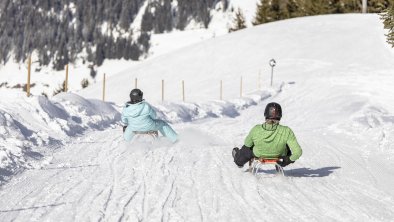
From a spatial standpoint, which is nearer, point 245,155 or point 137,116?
point 245,155

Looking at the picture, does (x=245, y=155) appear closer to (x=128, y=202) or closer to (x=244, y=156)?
(x=244, y=156)

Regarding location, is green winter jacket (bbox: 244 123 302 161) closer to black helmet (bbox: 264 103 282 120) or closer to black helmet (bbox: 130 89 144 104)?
black helmet (bbox: 264 103 282 120)

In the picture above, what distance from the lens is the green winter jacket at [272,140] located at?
776 cm

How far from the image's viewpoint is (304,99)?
2817 centimetres

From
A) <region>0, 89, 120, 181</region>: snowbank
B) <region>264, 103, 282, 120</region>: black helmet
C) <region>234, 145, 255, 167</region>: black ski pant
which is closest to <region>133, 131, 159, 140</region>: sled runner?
<region>0, 89, 120, 181</region>: snowbank

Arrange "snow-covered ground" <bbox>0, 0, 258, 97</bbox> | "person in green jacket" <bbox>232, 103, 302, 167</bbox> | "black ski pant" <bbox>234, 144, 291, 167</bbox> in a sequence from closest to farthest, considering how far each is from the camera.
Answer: "person in green jacket" <bbox>232, 103, 302, 167</bbox>
"black ski pant" <bbox>234, 144, 291, 167</bbox>
"snow-covered ground" <bbox>0, 0, 258, 97</bbox>

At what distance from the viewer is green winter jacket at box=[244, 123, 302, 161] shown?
776 centimetres

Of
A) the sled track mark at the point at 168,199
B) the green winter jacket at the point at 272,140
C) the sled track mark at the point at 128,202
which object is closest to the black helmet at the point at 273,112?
the green winter jacket at the point at 272,140

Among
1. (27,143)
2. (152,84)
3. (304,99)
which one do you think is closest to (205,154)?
(27,143)

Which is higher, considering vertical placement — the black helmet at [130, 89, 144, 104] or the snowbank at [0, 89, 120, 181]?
the black helmet at [130, 89, 144, 104]

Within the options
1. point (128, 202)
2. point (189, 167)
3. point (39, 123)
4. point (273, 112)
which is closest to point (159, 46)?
point (39, 123)

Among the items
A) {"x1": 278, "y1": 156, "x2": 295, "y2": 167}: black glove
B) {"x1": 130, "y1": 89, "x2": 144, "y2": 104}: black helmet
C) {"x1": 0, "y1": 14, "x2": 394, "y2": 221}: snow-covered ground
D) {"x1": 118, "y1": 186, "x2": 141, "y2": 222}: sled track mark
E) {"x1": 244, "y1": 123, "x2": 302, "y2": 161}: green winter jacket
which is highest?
{"x1": 130, "y1": 89, "x2": 144, "y2": 104}: black helmet

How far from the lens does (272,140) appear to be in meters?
7.79

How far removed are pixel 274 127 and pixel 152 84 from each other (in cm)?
3753
